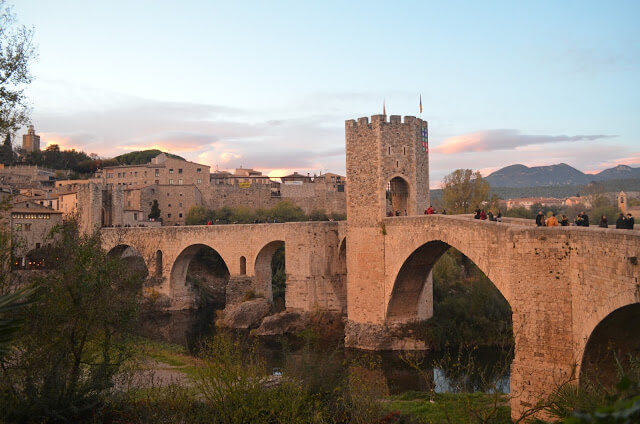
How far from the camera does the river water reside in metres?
9.49

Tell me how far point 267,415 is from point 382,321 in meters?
11.9

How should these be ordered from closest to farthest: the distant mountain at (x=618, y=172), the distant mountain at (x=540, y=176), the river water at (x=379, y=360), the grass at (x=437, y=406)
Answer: the river water at (x=379, y=360)
the grass at (x=437, y=406)
the distant mountain at (x=618, y=172)
the distant mountain at (x=540, y=176)

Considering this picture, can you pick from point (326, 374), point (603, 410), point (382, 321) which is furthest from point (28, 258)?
point (603, 410)

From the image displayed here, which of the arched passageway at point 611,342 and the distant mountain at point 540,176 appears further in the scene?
the distant mountain at point 540,176

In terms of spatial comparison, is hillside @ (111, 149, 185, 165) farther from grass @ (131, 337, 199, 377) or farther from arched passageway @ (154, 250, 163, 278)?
grass @ (131, 337, 199, 377)

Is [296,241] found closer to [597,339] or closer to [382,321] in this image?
[382,321]

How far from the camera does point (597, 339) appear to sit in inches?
342

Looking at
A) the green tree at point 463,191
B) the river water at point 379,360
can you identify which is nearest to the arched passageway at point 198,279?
the river water at point 379,360

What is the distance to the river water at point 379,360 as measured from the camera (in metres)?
9.49

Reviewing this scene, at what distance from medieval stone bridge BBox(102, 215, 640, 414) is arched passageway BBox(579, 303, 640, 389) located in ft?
0.50

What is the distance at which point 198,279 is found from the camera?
35.8 meters

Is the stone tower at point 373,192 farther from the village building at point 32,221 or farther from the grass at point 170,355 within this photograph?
the village building at point 32,221

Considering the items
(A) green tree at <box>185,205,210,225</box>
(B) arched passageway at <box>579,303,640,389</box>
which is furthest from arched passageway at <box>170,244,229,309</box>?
(B) arched passageway at <box>579,303,640,389</box>

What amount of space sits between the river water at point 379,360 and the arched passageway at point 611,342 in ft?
4.34
